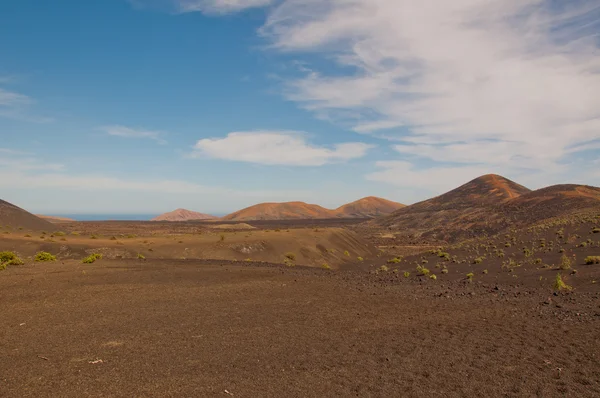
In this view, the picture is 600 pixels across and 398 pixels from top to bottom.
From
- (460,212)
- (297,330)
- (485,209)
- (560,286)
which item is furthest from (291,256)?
(460,212)

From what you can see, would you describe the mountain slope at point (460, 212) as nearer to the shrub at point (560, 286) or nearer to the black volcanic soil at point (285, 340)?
the shrub at point (560, 286)

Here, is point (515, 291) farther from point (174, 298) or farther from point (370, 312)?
point (174, 298)

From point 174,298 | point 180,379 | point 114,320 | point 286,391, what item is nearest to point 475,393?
point 286,391

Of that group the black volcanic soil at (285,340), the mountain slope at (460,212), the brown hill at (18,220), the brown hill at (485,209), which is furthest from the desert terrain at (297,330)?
the mountain slope at (460,212)

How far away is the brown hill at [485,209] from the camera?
75750 millimetres

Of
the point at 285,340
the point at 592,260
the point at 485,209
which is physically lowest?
the point at 285,340

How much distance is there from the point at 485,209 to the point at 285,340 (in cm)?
9719

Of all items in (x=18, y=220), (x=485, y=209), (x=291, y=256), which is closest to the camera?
(x=291, y=256)

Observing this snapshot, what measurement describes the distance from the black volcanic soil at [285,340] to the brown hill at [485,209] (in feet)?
191

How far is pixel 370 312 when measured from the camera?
1766 cm

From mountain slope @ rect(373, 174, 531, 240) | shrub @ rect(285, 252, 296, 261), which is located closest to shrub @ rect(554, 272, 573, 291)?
shrub @ rect(285, 252, 296, 261)

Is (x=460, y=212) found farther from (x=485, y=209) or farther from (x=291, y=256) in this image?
(x=291, y=256)

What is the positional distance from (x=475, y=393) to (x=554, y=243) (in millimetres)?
35541

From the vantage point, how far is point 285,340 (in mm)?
13094
